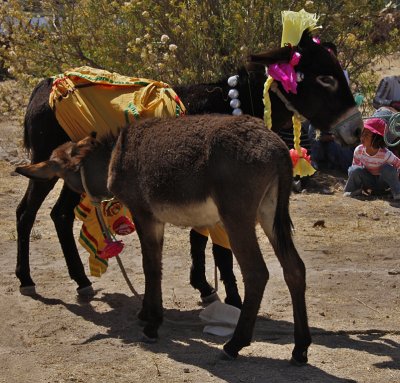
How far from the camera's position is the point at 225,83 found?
247 inches

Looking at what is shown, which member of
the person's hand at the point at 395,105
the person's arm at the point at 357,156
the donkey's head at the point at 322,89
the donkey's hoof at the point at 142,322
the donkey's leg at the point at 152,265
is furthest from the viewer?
the person's hand at the point at 395,105

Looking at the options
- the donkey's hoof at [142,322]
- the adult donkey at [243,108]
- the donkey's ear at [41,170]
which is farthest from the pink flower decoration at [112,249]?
the adult donkey at [243,108]

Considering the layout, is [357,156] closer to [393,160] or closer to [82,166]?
[393,160]

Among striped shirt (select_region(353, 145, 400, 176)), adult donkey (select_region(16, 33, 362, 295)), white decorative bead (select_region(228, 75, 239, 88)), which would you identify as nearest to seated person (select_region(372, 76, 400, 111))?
striped shirt (select_region(353, 145, 400, 176))

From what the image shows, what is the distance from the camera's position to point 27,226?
21.9ft

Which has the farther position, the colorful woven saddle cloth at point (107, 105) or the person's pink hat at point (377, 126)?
the person's pink hat at point (377, 126)

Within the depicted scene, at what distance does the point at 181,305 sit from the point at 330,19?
5.31 metres

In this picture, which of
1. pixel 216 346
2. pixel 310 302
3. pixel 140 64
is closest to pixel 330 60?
pixel 310 302

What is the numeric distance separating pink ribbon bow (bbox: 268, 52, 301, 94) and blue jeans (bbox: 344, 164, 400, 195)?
389 cm

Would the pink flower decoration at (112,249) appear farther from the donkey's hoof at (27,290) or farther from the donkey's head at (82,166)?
the donkey's hoof at (27,290)

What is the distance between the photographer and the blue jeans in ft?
31.4

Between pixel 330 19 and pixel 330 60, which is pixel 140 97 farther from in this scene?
pixel 330 19

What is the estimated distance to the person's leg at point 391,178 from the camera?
9516mm

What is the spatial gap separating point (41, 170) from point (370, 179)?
4.95 m
